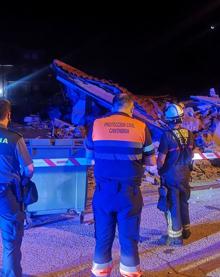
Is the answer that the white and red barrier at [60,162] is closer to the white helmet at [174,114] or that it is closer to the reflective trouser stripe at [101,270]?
the white helmet at [174,114]

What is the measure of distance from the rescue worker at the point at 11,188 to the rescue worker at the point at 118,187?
2.31ft

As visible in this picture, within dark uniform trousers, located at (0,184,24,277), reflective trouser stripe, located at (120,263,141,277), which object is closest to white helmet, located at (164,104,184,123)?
reflective trouser stripe, located at (120,263,141,277)

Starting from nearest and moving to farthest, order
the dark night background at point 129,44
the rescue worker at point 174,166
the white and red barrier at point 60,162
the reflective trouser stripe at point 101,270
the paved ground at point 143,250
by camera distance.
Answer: the reflective trouser stripe at point 101,270 → the paved ground at point 143,250 → the rescue worker at point 174,166 → the white and red barrier at point 60,162 → the dark night background at point 129,44

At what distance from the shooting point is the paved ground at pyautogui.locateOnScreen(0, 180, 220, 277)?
172 inches

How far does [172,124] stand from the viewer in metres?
5.11

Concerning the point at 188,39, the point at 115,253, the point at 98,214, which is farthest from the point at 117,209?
the point at 188,39

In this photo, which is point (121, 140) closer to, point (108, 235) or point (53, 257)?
point (108, 235)

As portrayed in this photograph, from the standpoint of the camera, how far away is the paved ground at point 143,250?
437 cm

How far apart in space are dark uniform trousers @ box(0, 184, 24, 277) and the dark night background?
22664mm

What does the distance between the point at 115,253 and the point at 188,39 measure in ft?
109

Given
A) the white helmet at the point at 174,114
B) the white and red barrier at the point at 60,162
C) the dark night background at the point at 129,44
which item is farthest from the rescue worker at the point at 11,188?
the dark night background at the point at 129,44

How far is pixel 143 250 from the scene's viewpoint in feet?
16.2

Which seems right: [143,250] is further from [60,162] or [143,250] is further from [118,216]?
[60,162]

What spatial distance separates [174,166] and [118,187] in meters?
1.59
